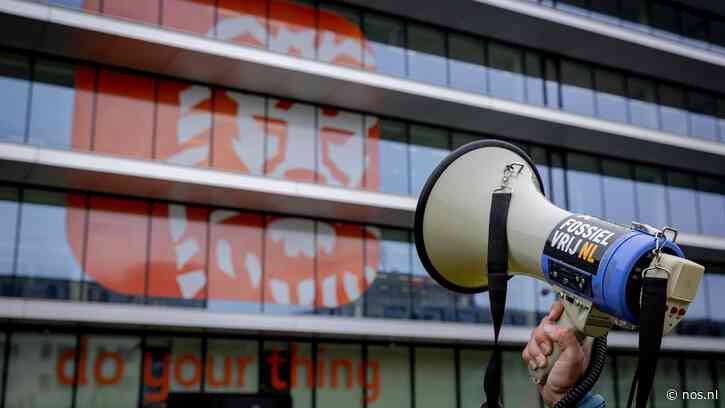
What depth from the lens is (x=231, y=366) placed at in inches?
751

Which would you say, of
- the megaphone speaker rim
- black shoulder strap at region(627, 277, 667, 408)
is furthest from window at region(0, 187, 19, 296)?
black shoulder strap at region(627, 277, 667, 408)

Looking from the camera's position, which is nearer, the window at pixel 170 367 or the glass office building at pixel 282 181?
the glass office building at pixel 282 181

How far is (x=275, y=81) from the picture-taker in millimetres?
19469

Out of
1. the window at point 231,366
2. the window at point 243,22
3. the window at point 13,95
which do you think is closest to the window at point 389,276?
the window at point 231,366

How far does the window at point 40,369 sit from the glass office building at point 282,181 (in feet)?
0.13

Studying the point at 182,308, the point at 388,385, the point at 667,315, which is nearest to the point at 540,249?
the point at 667,315

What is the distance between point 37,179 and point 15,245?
1.39m

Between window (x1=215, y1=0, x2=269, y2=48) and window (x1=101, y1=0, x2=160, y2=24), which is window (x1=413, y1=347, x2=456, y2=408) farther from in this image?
window (x1=101, y1=0, x2=160, y2=24)

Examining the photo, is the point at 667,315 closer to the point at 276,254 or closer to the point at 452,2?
the point at 276,254

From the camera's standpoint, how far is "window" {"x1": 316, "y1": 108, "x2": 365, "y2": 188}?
20.4 m

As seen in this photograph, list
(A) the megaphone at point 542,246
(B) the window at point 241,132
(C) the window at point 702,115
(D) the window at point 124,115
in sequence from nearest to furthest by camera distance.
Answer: (A) the megaphone at point 542,246, (D) the window at point 124,115, (B) the window at point 241,132, (C) the window at point 702,115

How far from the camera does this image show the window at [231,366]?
1873 cm

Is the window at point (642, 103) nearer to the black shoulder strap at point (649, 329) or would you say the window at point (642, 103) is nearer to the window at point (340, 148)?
the window at point (340, 148)

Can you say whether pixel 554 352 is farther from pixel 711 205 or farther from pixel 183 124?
pixel 711 205
